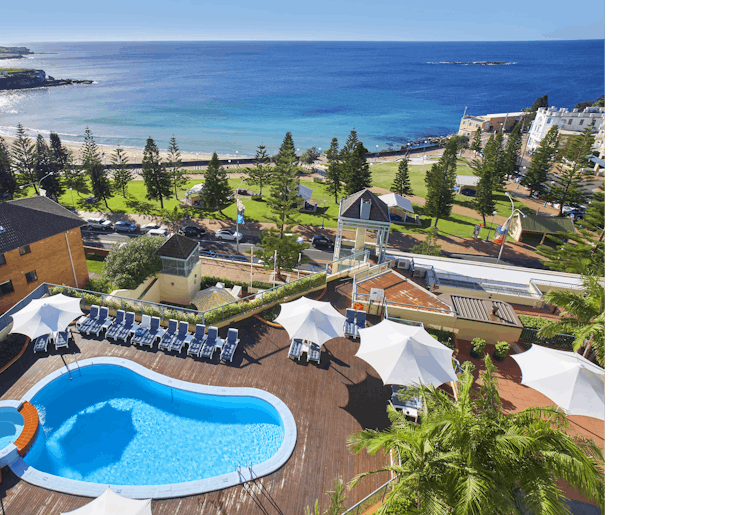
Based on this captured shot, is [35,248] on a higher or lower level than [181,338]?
higher

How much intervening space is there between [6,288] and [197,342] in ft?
37.9

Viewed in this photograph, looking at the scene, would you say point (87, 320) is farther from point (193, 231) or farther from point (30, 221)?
point (193, 231)

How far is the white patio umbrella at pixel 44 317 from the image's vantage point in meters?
15.3

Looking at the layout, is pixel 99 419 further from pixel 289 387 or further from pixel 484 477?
pixel 484 477

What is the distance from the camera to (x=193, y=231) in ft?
123

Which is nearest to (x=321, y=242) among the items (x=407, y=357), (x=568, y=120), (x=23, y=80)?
(x=407, y=357)

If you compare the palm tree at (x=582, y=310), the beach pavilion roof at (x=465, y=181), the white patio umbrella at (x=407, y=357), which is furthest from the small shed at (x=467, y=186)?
the white patio umbrella at (x=407, y=357)

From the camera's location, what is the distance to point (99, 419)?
45.8ft

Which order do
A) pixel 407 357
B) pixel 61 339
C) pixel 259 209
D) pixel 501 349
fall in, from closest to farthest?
pixel 407 357, pixel 61 339, pixel 501 349, pixel 259 209

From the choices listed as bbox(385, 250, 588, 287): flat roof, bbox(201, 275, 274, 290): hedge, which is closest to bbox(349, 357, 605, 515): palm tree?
bbox(201, 275, 274, 290): hedge

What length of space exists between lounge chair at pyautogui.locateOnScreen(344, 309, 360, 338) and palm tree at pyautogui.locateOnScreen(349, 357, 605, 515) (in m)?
8.90

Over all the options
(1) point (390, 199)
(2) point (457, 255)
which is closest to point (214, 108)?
(1) point (390, 199)

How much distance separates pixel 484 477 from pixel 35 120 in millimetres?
133930

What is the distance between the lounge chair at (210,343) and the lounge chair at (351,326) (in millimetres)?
5598
